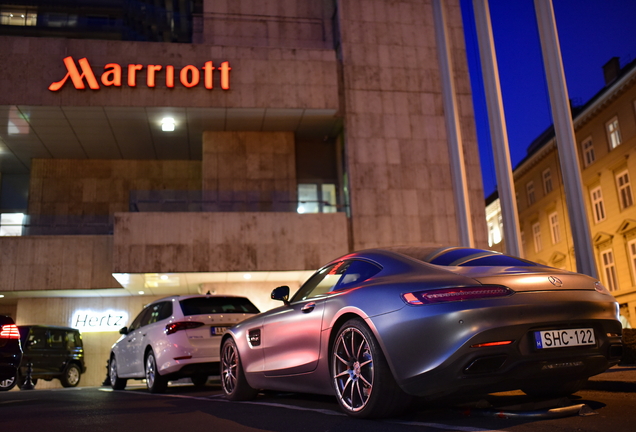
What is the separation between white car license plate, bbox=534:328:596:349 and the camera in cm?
402

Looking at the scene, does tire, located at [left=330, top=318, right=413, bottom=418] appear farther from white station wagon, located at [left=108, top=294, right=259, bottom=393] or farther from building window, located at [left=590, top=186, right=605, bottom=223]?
building window, located at [left=590, top=186, right=605, bottom=223]

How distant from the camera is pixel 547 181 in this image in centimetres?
4012

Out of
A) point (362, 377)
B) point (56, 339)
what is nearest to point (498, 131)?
point (362, 377)

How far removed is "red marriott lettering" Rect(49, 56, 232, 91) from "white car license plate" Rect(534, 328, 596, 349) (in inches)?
736

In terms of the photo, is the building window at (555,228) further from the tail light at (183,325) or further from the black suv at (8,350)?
the black suv at (8,350)

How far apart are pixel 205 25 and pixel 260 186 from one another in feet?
22.3

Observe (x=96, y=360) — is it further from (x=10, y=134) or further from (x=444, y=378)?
(x=444, y=378)

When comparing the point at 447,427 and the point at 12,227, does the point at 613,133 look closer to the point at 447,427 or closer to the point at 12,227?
the point at 12,227

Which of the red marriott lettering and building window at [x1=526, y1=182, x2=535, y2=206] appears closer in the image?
the red marriott lettering

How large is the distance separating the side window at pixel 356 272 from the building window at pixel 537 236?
3914cm

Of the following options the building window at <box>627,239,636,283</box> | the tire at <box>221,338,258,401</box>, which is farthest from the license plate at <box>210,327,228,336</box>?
the building window at <box>627,239,636,283</box>

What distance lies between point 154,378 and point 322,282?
523 centimetres

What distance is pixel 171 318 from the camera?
9477 mm

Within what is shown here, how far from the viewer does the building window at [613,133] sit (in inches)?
1193
